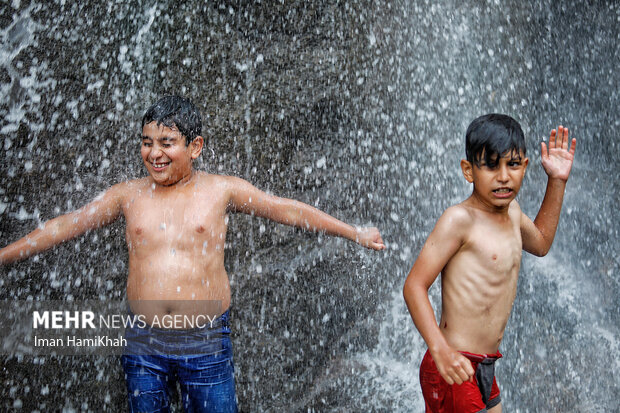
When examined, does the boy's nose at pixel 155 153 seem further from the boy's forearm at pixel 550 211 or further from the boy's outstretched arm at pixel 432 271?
the boy's forearm at pixel 550 211

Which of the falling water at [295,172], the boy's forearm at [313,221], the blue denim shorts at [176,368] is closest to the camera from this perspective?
the blue denim shorts at [176,368]

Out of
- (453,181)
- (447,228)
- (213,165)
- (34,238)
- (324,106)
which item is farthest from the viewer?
(453,181)

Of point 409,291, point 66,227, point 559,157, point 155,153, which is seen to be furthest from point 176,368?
point 559,157

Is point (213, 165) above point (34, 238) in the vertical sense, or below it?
above

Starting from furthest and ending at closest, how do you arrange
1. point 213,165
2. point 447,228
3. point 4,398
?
point 213,165 < point 4,398 < point 447,228

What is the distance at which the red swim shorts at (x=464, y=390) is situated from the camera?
1917 mm

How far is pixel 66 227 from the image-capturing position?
7.48ft

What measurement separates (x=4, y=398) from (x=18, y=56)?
186cm

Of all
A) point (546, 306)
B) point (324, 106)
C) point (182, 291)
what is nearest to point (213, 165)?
point (324, 106)

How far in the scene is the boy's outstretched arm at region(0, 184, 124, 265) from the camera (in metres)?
2.22

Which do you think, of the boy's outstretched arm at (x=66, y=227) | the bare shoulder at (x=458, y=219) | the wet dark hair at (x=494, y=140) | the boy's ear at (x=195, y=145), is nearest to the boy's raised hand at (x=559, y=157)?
the wet dark hair at (x=494, y=140)

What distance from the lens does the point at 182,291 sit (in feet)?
7.32

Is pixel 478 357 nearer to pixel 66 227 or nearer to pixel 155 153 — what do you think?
pixel 155 153

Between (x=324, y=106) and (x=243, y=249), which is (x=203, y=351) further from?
(x=324, y=106)
